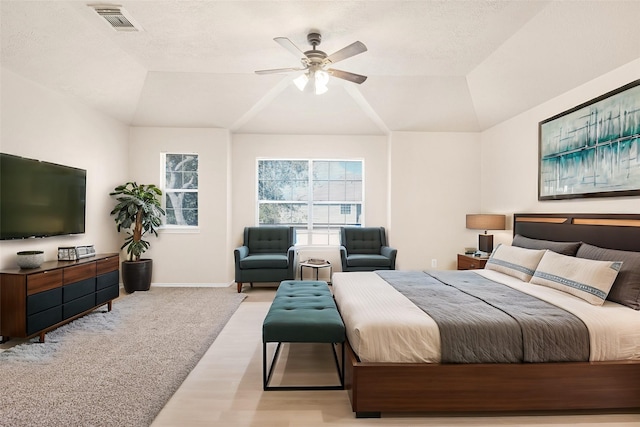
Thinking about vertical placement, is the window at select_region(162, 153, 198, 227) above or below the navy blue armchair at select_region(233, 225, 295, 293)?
above

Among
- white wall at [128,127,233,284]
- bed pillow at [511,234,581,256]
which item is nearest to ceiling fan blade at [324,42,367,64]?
bed pillow at [511,234,581,256]

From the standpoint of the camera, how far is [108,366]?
2.75 meters

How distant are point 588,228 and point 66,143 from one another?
5.92 meters

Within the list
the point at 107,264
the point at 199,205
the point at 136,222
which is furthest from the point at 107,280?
the point at 199,205

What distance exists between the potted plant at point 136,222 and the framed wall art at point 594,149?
5.47m

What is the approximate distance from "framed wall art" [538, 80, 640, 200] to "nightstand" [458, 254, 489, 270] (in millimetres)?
1077

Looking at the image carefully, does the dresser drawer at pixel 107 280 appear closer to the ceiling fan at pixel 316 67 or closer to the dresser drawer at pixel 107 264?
the dresser drawer at pixel 107 264

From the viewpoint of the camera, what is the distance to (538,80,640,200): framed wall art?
9.89ft

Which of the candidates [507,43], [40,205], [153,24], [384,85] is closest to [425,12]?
[507,43]

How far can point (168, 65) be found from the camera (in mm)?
4355

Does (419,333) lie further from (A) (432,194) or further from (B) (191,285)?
(B) (191,285)

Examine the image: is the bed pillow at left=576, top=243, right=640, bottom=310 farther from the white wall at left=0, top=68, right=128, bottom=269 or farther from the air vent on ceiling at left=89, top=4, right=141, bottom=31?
the white wall at left=0, top=68, right=128, bottom=269

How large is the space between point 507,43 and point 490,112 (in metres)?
1.60

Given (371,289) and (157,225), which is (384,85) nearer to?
(371,289)
